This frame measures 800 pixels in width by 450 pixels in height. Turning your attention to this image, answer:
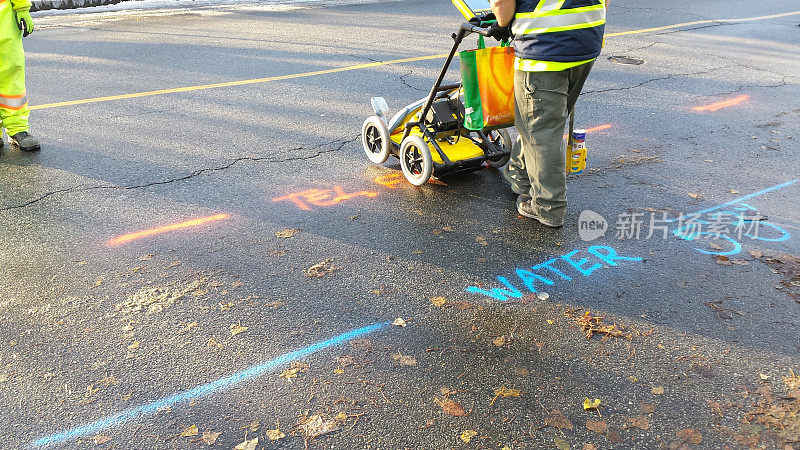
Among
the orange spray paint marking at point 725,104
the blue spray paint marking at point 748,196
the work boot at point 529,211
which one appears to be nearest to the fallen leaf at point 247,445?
the work boot at point 529,211

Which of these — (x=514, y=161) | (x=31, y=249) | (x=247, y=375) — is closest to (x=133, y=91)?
(x=31, y=249)

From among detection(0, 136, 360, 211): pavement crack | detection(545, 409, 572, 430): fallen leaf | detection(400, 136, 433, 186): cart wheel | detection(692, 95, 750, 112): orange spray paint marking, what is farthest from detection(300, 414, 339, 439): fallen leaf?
detection(692, 95, 750, 112): orange spray paint marking

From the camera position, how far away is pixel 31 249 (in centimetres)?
423

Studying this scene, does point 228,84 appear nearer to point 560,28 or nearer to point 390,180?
point 390,180

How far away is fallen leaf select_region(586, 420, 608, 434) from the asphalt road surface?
0.01 metres

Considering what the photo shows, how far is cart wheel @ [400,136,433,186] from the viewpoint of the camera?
4859mm

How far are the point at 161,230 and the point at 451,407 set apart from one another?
259 centimetres

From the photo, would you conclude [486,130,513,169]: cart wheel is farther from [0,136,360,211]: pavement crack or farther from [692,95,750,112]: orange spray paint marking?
[692,95,750,112]: orange spray paint marking

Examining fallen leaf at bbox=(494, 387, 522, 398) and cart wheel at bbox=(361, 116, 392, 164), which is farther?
cart wheel at bbox=(361, 116, 392, 164)

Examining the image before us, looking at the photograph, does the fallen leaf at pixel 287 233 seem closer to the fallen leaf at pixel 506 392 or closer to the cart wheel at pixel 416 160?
the cart wheel at pixel 416 160

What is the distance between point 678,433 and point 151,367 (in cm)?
248

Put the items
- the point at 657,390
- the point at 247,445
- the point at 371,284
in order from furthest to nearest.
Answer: the point at 371,284, the point at 657,390, the point at 247,445

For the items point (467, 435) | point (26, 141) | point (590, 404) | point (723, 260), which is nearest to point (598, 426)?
point (590, 404)

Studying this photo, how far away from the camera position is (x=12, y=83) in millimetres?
5840
